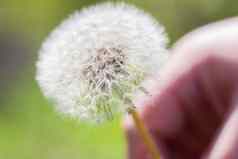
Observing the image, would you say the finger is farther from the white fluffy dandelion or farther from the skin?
the white fluffy dandelion

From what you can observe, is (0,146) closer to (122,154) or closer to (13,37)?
(122,154)

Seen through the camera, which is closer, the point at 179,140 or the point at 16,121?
the point at 179,140

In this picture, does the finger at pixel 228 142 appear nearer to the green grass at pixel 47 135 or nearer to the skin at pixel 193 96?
the skin at pixel 193 96

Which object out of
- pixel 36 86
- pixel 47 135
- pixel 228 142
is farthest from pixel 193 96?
pixel 36 86

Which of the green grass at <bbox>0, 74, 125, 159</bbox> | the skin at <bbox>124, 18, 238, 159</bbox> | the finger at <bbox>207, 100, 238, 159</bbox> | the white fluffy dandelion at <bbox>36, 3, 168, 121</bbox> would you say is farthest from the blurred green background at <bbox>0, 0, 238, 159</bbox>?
the white fluffy dandelion at <bbox>36, 3, 168, 121</bbox>

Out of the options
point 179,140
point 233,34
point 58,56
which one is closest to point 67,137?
point 179,140

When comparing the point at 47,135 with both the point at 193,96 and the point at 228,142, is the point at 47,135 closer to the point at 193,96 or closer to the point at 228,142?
the point at 193,96
